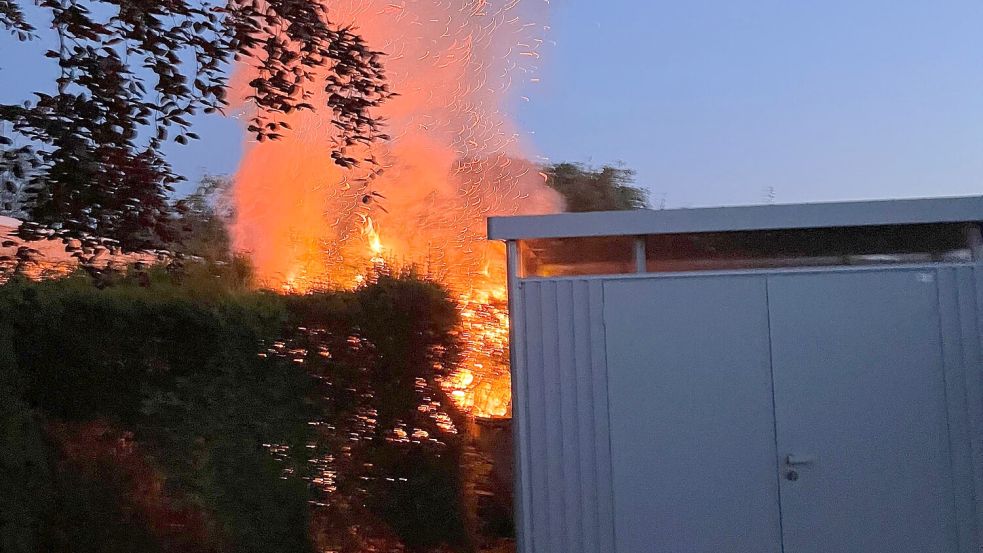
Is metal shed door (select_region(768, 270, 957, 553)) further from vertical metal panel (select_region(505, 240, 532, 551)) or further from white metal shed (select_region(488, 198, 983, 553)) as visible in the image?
vertical metal panel (select_region(505, 240, 532, 551))

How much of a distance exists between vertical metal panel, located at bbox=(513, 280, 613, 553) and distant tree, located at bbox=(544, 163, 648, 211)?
5153mm

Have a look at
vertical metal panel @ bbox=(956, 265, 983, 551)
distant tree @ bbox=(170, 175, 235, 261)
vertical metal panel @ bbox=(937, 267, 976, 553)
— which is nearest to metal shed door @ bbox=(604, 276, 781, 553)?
vertical metal panel @ bbox=(937, 267, 976, 553)

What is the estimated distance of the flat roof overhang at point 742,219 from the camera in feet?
14.4

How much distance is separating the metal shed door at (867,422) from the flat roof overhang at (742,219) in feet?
1.12

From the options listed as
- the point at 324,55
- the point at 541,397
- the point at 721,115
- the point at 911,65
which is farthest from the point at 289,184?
the point at 911,65

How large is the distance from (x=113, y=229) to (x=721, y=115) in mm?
8385

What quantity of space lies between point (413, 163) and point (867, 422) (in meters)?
5.46

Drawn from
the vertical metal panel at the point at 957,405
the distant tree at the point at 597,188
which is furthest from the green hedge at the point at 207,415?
the distant tree at the point at 597,188

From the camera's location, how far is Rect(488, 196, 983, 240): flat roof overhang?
440cm

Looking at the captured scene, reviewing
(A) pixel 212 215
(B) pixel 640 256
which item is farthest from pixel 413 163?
(B) pixel 640 256

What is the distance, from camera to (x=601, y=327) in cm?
461

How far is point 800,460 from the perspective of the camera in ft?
14.5

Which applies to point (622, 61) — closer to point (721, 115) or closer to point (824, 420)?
point (721, 115)

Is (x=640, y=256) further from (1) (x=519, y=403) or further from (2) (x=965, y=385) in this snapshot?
(2) (x=965, y=385)
